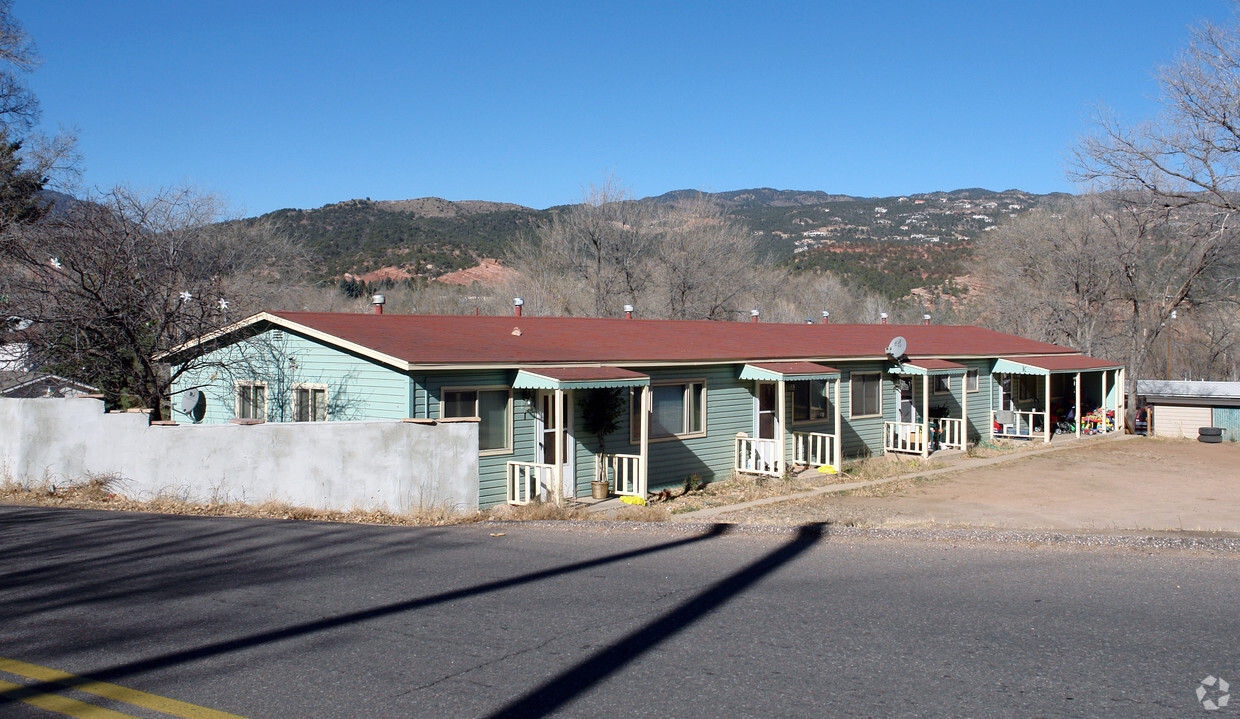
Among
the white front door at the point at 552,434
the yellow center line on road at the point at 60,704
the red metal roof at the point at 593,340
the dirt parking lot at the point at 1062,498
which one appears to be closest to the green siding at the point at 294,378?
the red metal roof at the point at 593,340

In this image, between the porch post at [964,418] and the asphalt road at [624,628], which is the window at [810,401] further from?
the asphalt road at [624,628]

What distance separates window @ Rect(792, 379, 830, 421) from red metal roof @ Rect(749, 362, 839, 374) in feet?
2.04

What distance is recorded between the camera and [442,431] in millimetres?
11727

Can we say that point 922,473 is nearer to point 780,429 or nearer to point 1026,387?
point 780,429

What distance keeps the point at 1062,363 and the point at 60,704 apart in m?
26.0

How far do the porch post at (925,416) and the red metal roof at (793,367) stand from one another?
12.3 ft

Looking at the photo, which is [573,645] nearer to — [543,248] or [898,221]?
[543,248]

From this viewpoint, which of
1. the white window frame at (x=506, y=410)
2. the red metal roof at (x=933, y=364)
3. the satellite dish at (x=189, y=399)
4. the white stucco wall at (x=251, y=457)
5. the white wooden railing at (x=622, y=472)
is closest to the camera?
the white stucco wall at (x=251, y=457)

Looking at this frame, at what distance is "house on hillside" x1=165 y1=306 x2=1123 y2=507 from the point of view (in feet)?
45.3

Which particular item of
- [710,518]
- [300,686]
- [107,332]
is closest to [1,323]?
[107,332]

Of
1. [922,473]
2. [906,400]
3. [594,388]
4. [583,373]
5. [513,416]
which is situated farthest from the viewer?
[906,400]

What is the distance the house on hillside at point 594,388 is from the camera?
13.8 metres

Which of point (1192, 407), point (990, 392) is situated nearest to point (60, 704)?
point (990, 392)

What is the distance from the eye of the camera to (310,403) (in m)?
15.0
